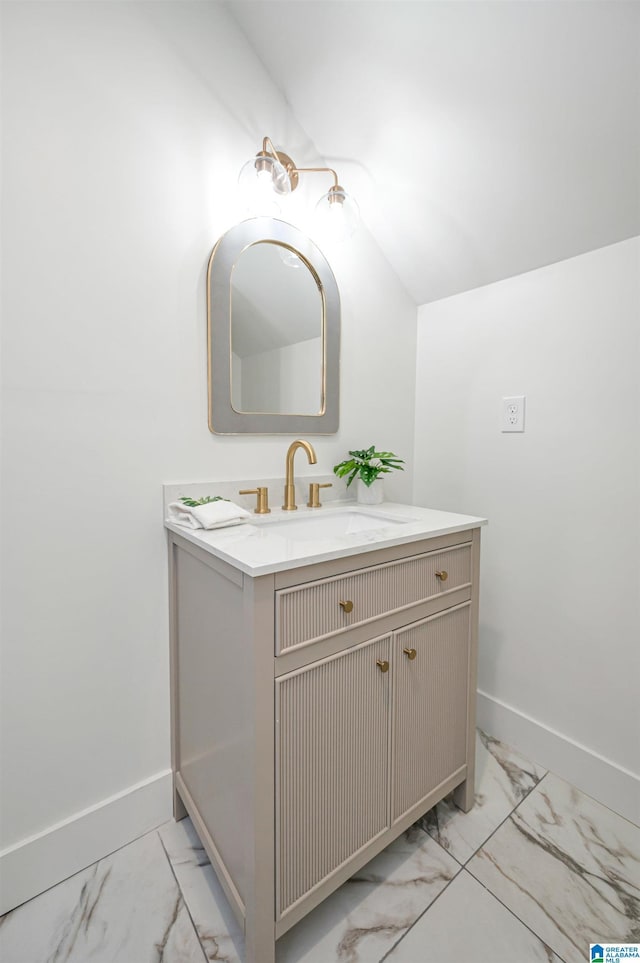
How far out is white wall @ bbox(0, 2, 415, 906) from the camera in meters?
1.00

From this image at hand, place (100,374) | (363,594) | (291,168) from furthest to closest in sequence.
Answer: (291,168) < (100,374) < (363,594)

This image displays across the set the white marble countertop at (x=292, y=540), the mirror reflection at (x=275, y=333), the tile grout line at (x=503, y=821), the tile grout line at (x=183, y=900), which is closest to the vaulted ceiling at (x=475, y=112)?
the mirror reflection at (x=275, y=333)

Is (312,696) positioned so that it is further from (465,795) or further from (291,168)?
(291,168)

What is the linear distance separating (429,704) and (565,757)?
684 mm

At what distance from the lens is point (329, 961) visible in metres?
0.92

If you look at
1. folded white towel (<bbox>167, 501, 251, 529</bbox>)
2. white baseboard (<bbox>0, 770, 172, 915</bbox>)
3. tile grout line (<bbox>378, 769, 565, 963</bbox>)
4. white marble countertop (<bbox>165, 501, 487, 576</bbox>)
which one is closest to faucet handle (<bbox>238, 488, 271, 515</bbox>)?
white marble countertop (<bbox>165, 501, 487, 576</bbox>)

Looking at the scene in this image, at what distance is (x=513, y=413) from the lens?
1.55 meters

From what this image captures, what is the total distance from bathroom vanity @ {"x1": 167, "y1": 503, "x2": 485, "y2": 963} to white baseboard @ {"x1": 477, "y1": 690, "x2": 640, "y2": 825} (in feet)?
1.24

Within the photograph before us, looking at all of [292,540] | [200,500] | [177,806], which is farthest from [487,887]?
[200,500]

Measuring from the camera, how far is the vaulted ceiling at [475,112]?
0.99 metres

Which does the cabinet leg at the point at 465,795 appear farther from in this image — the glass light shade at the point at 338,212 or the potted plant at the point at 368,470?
the glass light shade at the point at 338,212

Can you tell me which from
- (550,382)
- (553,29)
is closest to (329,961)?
(550,382)

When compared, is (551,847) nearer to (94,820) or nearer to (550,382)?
(94,820)

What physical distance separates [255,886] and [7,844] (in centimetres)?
66
